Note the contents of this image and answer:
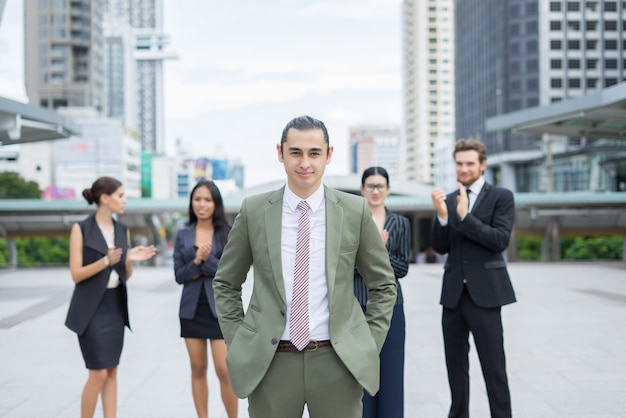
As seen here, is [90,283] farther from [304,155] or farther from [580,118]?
[580,118]

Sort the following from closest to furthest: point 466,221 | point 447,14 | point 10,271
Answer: point 466,221 < point 10,271 < point 447,14

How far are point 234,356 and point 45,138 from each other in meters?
19.0

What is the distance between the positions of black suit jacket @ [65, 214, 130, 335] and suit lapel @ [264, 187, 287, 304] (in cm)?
218

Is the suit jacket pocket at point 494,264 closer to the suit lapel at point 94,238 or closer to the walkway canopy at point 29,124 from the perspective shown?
the suit lapel at point 94,238

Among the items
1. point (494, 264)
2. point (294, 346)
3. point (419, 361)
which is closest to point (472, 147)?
point (494, 264)

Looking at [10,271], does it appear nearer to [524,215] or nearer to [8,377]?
[8,377]

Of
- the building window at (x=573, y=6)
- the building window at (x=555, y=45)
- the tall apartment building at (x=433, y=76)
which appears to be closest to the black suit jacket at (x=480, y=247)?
the building window at (x=555, y=45)

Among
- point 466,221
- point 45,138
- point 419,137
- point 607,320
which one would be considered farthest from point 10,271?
point 419,137

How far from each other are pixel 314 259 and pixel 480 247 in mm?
2006

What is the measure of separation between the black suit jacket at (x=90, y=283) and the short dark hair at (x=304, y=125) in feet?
7.56

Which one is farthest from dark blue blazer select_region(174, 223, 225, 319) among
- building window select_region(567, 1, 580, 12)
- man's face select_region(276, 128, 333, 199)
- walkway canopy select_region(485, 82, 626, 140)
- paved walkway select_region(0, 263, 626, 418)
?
building window select_region(567, 1, 580, 12)

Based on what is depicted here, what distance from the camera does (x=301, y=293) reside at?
270 centimetres

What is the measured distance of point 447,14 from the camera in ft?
402

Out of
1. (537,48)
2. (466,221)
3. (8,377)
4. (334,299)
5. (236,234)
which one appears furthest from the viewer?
(537,48)
